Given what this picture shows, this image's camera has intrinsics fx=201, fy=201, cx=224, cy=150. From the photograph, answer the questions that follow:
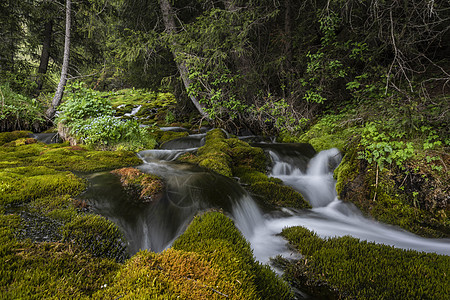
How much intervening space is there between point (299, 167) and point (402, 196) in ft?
8.18

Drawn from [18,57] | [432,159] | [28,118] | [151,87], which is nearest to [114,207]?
[432,159]

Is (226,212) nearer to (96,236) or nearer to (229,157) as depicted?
(96,236)

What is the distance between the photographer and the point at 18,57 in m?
12.0

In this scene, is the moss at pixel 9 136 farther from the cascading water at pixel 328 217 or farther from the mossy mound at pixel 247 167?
the cascading water at pixel 328 217

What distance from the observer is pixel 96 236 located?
208 cm

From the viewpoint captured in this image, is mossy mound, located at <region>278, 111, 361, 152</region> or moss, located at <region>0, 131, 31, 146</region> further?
moss, located at <region>0, 131, 31, 146</region>

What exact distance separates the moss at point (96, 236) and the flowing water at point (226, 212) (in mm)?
181

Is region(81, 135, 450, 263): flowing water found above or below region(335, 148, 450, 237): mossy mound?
below

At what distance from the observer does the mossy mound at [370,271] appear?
1769 millimetres

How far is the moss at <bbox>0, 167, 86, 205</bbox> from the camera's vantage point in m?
2.40

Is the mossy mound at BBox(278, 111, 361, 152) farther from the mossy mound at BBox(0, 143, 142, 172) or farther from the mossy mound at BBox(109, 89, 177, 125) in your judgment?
the mossy mound at BBox(109, 89, 177, 125)

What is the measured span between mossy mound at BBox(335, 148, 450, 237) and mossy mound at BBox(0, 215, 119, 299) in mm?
4272

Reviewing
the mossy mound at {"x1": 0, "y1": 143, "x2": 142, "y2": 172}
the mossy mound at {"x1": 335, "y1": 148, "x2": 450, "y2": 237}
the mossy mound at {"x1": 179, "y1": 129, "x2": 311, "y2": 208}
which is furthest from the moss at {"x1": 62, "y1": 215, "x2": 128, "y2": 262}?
the mossy mound at {"x1": 335, "y1": 148, "x2": 450, "y2": 237}

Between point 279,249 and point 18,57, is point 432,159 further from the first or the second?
point 18,57
